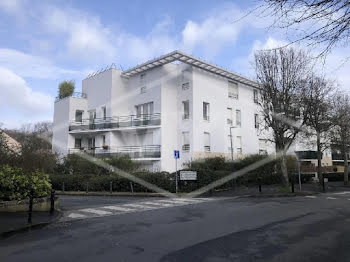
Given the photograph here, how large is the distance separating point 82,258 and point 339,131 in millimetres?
27006

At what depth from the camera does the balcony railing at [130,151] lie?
29.6m

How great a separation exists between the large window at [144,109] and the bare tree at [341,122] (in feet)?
52.2

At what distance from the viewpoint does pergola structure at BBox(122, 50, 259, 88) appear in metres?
28.3

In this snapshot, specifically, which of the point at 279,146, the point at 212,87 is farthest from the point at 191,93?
the point at 279,146

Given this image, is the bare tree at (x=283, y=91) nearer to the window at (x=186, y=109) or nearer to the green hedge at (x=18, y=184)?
the window at (x=186, y=109)

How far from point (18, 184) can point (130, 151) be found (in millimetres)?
19127

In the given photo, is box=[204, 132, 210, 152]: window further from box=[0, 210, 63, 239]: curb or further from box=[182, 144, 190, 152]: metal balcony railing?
box=[0, 210, 63, 239]: curb

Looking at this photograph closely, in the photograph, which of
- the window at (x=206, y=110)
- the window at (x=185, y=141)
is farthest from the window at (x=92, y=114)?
the window at (x=206, y=110)

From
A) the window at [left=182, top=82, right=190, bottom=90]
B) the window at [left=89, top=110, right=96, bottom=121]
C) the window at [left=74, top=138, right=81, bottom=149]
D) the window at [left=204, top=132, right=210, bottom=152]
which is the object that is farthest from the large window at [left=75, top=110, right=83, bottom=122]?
the window at [left=204, top=132, right=210, bottom=152]

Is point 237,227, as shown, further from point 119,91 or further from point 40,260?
point 119,91

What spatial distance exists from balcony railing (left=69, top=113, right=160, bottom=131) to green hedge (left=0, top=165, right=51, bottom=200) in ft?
56.6

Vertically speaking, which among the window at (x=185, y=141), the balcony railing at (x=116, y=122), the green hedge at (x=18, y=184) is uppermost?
the balcony railing at (x=116, y=122)

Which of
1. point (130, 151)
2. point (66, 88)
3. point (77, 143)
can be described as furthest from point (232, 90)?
point (66, 88)

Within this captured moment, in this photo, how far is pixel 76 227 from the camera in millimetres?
9648
